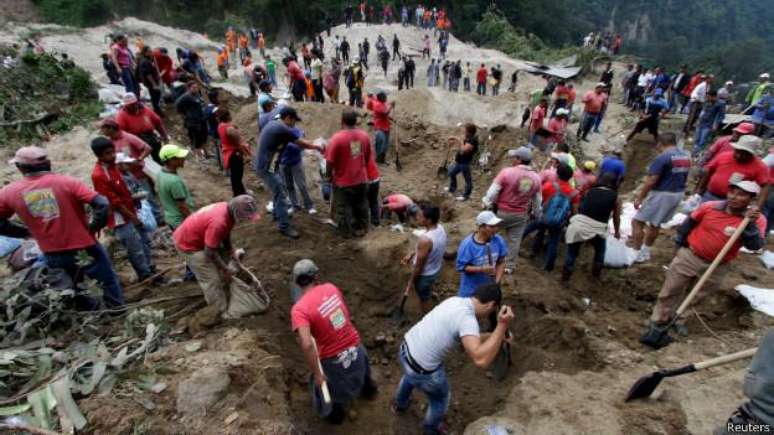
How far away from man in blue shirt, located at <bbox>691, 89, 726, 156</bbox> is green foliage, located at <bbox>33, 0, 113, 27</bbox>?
40615 mm

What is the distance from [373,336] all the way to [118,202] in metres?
3.33

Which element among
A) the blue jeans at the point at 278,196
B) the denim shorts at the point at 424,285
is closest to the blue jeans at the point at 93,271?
the blue jeans at the point at 278,196

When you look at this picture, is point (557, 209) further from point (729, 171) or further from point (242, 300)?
point (242, 300)

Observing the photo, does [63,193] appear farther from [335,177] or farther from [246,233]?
[335,177]

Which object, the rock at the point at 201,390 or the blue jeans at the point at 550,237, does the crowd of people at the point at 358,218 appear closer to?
the blue jeans at the point at 550,237

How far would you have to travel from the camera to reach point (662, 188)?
19.4 ft

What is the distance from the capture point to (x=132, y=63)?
32.3ft

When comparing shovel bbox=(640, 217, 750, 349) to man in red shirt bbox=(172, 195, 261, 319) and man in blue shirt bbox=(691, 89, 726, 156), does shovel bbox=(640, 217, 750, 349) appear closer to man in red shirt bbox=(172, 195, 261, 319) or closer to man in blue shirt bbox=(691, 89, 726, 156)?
man in red shirt bbox=(172, 195, 261, 319)

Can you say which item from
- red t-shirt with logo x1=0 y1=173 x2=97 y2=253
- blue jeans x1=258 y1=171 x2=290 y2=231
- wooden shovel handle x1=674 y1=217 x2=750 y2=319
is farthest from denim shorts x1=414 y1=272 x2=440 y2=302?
red t-shirt with logo x1=0 y1=173 x2=97 y2=253

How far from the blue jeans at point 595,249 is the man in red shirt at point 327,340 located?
3.40 metres

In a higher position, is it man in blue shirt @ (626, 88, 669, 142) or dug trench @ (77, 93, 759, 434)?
man in blue shirt @ (626, 88, 669, 142)

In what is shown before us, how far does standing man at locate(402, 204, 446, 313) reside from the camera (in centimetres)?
440

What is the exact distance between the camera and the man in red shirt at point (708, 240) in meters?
4.01

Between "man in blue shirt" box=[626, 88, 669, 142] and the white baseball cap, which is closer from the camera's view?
the white baseball cap
